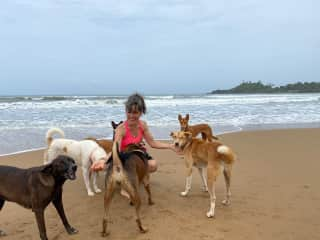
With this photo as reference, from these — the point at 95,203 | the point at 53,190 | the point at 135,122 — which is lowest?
the point at 95,203

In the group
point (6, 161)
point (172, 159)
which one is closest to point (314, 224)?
point (172, 159)

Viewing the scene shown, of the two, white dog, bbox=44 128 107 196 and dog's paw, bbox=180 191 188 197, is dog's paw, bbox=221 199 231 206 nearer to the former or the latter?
dog's paw, bbox=180 191 188 197

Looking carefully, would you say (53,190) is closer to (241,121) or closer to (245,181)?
(245,181)

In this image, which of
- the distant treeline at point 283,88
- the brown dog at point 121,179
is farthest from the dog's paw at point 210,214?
the distant treeline at point 283,88

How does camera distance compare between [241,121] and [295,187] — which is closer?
[295,187]

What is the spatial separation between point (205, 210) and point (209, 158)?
70 centimetres

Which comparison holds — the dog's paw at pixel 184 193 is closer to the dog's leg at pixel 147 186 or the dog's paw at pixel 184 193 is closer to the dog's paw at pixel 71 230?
the dog's leg at pixel 147 186

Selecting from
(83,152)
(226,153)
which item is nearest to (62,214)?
(83,152)

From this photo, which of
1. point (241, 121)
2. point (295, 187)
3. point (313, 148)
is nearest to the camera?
point (295, 187)

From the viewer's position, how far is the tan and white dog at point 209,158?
457 centimetres

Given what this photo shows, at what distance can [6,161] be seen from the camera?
7.15 meters

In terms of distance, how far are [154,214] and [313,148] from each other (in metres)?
5.34

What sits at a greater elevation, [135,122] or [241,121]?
[135,122]

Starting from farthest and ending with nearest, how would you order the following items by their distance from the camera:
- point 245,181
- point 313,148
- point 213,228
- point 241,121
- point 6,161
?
point 241,121 → point 313,148 → point 6,161 → point 245,181 → point 213,228
